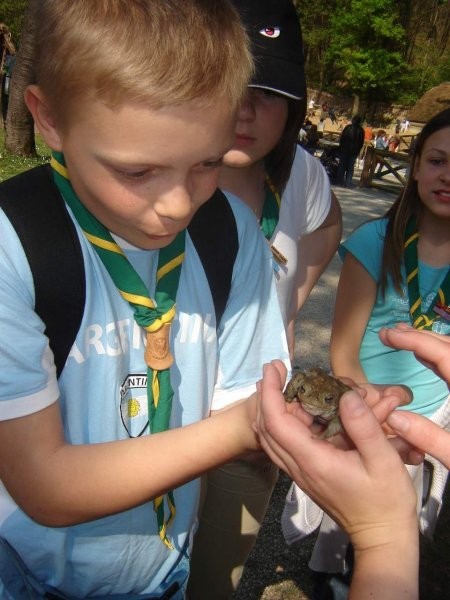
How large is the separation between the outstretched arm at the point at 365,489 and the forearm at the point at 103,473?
0.20 meters

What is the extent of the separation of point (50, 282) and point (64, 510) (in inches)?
21.0

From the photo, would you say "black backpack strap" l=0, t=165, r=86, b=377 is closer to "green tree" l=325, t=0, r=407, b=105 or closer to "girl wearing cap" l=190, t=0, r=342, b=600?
"girl wearing cap" l=190, t=0, r=342, b=600

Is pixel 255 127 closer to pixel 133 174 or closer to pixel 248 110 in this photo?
pixel 248 110

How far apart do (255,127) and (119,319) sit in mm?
1150

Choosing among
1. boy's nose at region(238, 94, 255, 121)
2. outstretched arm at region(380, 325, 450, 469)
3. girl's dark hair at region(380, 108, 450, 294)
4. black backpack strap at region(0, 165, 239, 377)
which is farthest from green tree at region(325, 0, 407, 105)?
black backpack strap at region(0, 165, 239, 377)

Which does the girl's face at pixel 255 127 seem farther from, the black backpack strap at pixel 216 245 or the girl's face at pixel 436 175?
the girl's face at pixel 436 175

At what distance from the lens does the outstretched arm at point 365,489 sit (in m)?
1.30

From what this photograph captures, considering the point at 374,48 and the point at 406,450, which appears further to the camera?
the point at 374,48

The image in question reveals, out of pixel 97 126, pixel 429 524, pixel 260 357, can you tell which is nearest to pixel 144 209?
pixel 97 126

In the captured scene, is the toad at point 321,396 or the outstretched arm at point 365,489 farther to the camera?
the toad at point 321,396

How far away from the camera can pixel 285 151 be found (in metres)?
2.43

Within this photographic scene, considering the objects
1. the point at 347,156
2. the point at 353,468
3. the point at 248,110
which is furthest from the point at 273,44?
the point at 347,156

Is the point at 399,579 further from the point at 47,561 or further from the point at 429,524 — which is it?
the point at 429,524

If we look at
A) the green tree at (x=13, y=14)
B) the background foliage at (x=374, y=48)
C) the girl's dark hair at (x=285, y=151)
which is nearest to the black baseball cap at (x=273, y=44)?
the girl's dark hair at (x=285, y=151)
